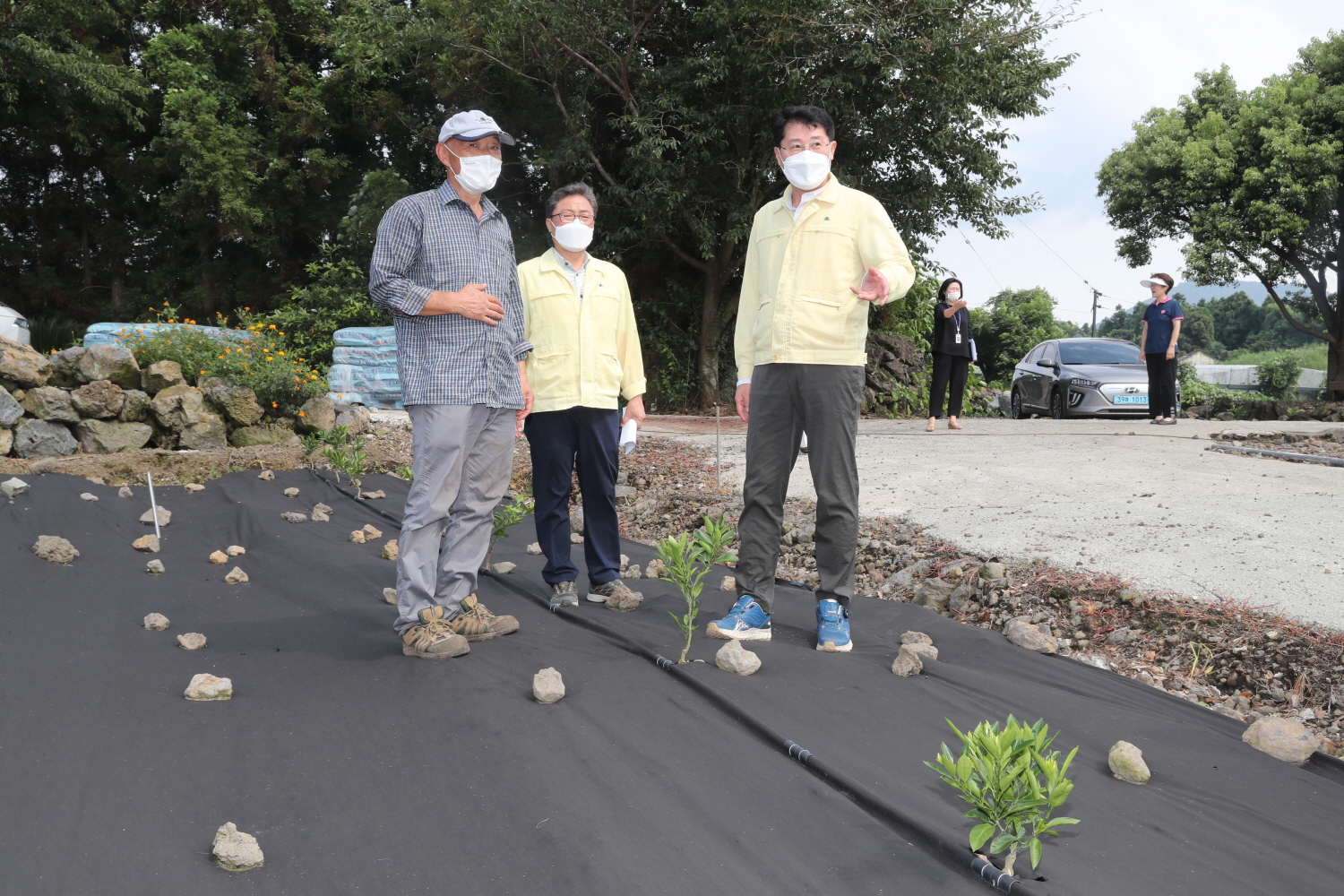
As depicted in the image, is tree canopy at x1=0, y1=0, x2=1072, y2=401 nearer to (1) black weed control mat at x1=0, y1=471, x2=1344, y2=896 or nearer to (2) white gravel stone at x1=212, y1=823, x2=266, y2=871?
(1) black weed control mat at x1=0, y1=471, x2=1344, y2=896

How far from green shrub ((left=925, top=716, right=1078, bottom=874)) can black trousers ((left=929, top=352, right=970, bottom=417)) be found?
7630 mm

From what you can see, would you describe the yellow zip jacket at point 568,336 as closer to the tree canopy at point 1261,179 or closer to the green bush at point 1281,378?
the tree canopy at point 1261,179

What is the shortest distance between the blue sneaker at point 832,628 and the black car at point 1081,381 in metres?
10.5

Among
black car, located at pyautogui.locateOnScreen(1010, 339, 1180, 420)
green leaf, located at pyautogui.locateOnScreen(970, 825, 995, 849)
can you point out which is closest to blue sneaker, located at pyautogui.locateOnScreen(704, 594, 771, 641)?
green leaf, located at pyautogui.locateOnScreen(970, 825, 995, 849)

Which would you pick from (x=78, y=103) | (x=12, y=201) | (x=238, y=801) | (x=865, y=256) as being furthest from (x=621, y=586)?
(x=12, y=201)

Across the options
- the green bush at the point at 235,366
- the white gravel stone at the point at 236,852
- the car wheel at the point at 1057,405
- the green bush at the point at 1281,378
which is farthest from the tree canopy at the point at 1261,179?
the white gravel stone at the point at 236,852

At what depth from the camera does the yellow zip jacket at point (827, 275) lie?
3061 millimetres

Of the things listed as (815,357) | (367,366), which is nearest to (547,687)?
(815,357)

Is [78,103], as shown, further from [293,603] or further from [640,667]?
[640,667]

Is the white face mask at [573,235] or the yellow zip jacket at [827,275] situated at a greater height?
the white face mask at [573,235]

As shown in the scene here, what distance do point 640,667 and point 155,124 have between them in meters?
20.3

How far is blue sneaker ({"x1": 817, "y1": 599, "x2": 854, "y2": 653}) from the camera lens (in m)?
3.00

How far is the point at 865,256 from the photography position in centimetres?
309

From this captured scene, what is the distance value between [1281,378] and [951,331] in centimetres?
3081
